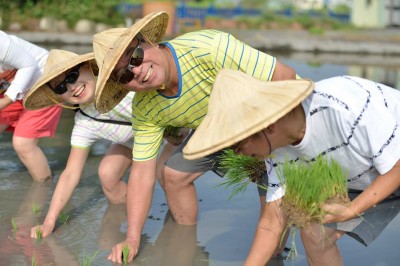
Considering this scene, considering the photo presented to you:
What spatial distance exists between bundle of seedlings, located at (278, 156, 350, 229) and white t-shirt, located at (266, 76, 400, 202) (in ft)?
0.30

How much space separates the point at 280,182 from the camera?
3908 millimetres

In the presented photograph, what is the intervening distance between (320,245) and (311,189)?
0.49m

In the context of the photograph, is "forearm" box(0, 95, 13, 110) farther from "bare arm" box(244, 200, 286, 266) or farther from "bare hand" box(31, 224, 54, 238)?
"bare arm" box(244, 200, 286, 266)

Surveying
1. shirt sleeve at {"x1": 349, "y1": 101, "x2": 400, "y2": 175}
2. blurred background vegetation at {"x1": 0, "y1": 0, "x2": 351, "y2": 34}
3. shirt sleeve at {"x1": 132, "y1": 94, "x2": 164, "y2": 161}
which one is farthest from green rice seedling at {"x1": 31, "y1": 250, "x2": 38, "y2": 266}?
blurred background vegetation at {"x1": 0, "y1": 0, "x2": 351, "y2": 34}

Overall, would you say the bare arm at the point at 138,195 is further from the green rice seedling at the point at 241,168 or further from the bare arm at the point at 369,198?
the bare arm at the point at 369,198

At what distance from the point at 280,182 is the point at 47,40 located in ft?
50.3

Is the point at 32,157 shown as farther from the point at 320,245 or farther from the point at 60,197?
the point at 320,245

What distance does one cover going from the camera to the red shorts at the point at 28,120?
655 centimetres

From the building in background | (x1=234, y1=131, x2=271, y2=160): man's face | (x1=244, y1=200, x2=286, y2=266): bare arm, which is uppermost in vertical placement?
(x1=234, y1=131, x2=271, y2=160): man's face

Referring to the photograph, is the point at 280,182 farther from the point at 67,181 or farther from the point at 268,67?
the point at 67,181

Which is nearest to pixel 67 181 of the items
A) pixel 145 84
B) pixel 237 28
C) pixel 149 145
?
pixel 149 145

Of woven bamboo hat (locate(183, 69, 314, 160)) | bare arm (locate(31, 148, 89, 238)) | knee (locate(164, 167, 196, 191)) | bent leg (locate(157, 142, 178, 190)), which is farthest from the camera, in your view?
bent leg (locate(157, 142, 178, 190))

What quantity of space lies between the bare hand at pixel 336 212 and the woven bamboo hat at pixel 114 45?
1.33 m

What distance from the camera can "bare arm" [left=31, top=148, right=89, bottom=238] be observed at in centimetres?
543
